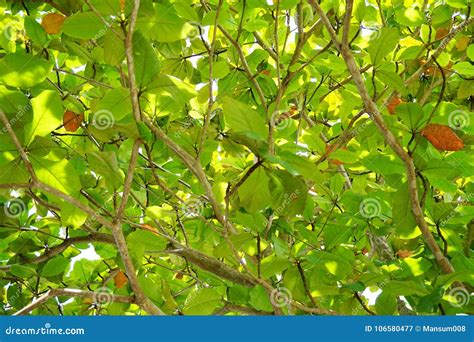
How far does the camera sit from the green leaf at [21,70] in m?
1.46

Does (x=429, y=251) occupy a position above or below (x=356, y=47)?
below

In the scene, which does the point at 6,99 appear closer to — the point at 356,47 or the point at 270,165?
the point at 270,165

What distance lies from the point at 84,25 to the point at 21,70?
0.20m

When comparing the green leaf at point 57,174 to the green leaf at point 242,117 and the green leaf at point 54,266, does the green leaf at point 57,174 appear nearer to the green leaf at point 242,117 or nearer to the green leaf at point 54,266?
the green leaf at point 242,117

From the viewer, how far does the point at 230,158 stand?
212 centimetres

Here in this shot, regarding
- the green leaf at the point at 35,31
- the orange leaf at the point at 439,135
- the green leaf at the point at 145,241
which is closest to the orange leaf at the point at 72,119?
the green leaf at the point at 35,31

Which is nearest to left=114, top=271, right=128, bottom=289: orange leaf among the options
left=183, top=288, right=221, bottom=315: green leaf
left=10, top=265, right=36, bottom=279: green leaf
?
left=10, top=265, right=36, bottom=279: green leaf

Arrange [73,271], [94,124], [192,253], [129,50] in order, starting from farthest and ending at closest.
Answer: [73,271], [192,253], [94,124], [129,50]

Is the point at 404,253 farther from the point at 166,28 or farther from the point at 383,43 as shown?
the point at 166,28

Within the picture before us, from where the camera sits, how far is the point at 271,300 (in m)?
1.85

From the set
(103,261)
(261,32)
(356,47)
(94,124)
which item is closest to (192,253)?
(94,124)

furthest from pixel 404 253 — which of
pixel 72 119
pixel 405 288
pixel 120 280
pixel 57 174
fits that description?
pixel 57 174

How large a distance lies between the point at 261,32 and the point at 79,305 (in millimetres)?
1425

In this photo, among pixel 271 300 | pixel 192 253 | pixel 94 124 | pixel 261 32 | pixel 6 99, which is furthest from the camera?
pixel 261 32
